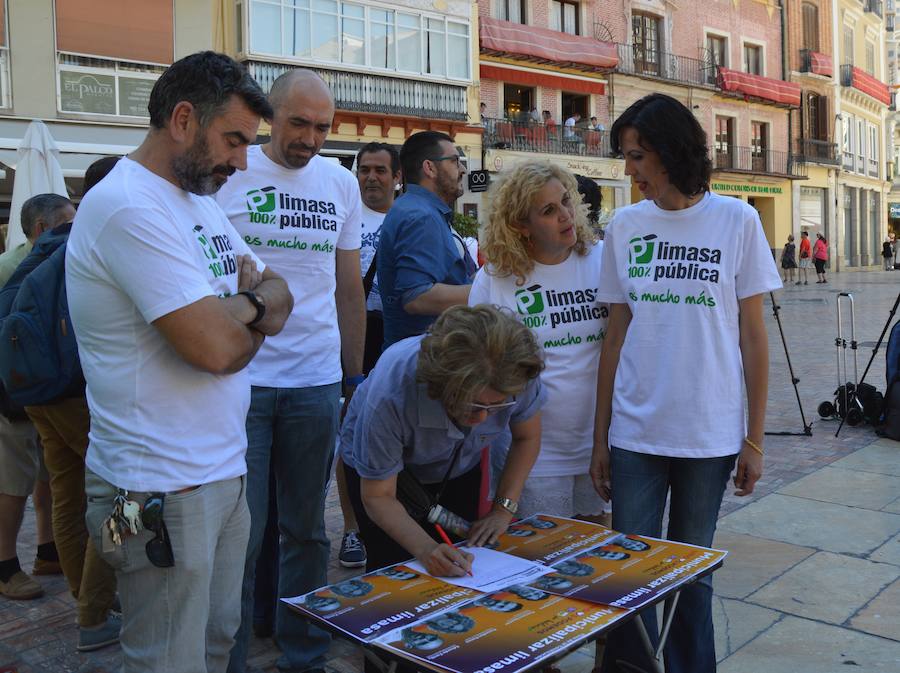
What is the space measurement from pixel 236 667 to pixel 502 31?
24235mm

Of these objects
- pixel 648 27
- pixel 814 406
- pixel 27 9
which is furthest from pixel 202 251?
pixel 648 27

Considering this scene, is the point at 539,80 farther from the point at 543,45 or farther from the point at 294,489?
the point at 294,489

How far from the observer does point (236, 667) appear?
2773mm

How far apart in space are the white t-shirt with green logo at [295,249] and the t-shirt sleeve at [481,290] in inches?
19.8

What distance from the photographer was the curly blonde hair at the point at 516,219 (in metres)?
2.91

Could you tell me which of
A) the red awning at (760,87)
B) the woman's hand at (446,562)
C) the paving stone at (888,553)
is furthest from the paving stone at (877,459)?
the red awning at (760,87)

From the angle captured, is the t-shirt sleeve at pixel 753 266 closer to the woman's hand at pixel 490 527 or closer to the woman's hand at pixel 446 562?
the woman's hand at pixel 490 527

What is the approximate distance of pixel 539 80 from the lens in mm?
26375

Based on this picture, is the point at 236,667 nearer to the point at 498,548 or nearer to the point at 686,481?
the point at 498,548

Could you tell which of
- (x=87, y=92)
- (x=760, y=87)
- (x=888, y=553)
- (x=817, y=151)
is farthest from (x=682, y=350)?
(x=817, y=151)

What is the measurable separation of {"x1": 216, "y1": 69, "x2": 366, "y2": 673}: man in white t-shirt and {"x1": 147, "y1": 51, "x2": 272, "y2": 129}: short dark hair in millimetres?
890

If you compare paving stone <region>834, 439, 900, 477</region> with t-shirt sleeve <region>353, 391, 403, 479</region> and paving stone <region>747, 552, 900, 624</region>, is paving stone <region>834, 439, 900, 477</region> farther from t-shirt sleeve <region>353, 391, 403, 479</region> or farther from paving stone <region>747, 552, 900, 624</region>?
t-shirt sleeve <region>353, 391, 403, 479</region>

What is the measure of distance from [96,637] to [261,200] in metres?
1.88

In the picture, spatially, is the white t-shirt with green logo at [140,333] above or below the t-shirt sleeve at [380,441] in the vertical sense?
above
